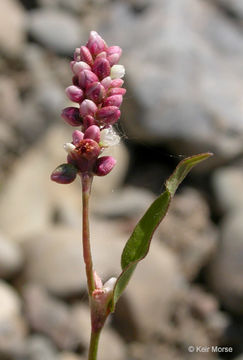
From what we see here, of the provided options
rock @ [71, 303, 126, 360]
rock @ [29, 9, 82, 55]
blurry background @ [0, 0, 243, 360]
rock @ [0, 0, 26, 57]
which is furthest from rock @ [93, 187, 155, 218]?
rock @ [0, 0, 26, 57]

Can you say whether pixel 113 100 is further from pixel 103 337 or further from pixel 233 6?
pixel 233 6

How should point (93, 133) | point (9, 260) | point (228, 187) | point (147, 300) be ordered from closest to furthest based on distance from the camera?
point (93, 133) → point (147, 300) → point (9, 260) → point (228, 187)

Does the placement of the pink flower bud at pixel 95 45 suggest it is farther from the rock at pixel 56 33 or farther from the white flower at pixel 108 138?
the rock at pixel 56 33

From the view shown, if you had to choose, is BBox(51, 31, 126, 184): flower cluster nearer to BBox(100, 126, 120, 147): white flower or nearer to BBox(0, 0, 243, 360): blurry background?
BBox(100, 126, 120, 147): white flower

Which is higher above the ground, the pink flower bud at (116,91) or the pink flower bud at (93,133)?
the pink flower bud at (116,91)

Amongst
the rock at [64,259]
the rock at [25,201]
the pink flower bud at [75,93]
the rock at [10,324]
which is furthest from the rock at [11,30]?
the pink flower bud at [75,93]

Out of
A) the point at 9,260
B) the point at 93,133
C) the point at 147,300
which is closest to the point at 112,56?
the point at 93,133
